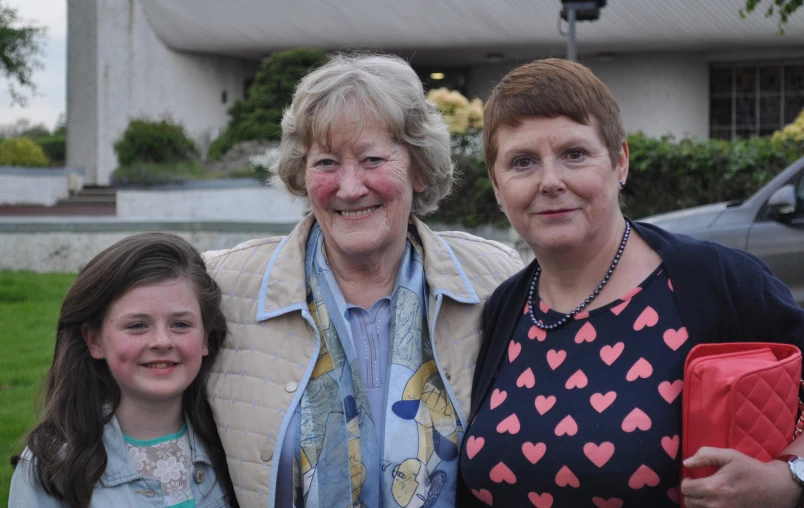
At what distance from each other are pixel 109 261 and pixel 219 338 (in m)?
0.42

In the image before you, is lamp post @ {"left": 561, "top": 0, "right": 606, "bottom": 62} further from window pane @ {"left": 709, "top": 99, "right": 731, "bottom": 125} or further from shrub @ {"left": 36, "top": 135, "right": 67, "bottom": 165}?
shrub @ {"left": 36, "top": 135, "right": 67, "bottom": 165}

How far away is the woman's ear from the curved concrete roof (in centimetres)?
2167

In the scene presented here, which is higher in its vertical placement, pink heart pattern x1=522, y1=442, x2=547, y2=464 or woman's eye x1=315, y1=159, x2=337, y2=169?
woman's eye x1=315, y1=159, x2=337, y2=169

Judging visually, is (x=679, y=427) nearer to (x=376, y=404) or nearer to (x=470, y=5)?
(x=376, y=404)

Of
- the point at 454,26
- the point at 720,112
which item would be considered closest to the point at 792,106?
the point at 720,112

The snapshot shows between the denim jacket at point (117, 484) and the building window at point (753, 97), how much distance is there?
24.0m

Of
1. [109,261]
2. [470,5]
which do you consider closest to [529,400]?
[109,261]

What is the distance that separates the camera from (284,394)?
A: 271 cm

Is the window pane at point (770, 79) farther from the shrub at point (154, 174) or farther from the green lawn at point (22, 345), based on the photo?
the green lawn at point (22, 345)

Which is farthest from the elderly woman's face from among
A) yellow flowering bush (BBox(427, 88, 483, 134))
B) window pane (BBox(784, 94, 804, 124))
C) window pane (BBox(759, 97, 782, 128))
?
window pane (BBox(759, 97, 782, 128))

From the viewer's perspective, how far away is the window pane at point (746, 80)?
25.2 metres

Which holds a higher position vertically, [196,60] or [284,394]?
[196,60]

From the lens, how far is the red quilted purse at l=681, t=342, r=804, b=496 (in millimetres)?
2098

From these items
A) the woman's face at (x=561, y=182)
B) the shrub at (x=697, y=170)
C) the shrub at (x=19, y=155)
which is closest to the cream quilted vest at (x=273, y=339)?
the woman's face at (x=561, y=182)
